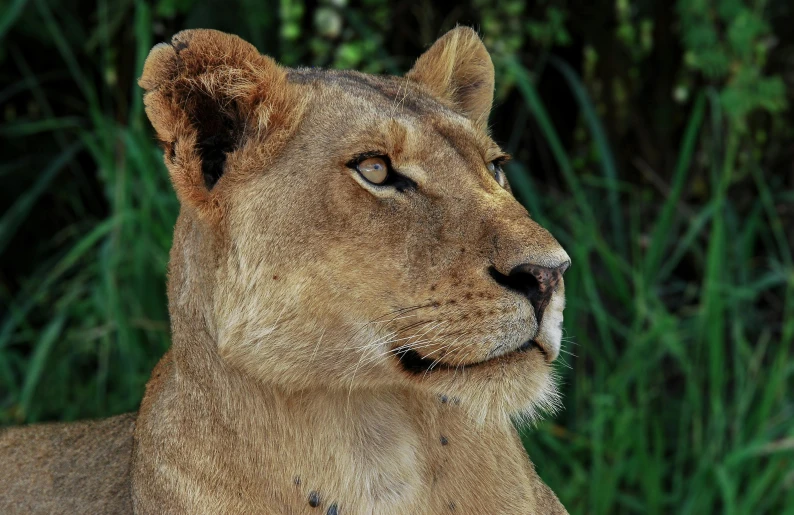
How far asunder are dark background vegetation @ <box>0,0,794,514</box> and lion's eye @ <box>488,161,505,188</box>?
3.43 feet

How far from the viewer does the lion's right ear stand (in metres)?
1.75

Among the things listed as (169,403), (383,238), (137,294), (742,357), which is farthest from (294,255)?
(742,357)

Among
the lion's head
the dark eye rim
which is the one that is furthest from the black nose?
the dark eye rim

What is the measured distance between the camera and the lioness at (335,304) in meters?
1.67

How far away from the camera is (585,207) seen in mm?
3385

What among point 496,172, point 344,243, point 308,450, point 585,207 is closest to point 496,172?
point 496,172

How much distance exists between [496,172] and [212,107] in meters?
0.51

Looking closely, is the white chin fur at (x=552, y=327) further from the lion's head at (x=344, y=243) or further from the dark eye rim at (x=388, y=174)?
the dark eye rim at (x=388, y=174)

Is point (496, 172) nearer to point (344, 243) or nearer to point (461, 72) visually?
point (461, 72)

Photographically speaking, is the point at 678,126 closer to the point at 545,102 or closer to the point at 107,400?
the point at 545,102

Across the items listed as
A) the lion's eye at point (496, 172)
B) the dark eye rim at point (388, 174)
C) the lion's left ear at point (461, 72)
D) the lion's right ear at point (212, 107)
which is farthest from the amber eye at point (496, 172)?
the lion's right ear at point (212, 107)

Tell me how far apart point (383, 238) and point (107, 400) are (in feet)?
6.62

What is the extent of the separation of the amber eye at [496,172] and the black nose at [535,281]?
14.8 inches

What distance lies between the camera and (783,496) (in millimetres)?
3227
